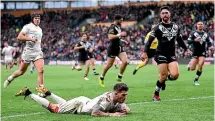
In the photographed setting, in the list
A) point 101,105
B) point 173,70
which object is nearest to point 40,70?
point 173,70

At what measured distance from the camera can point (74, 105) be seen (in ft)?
35.7

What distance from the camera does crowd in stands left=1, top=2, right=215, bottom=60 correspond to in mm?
54188

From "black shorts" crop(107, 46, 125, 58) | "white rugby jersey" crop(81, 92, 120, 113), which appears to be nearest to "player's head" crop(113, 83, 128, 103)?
"white rugby jersey" crop(81, 92, 120, 113)

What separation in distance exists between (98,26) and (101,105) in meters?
54.8

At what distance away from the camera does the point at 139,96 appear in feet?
49.5

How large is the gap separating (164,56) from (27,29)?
14.5 ft

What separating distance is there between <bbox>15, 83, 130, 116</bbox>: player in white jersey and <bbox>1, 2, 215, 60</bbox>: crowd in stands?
117 feet

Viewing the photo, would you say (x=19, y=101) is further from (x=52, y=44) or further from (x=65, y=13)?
(x=65, y=13)

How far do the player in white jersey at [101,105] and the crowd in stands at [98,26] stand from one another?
117 feet

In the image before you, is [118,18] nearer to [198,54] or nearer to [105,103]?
[198,54]

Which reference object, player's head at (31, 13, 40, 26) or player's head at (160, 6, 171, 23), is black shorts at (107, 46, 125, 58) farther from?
player's head at (160, 6, 171, 23)

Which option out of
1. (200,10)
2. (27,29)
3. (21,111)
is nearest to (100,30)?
(200,10)

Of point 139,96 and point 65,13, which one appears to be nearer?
point 139,96

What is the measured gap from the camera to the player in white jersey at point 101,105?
1003cm
